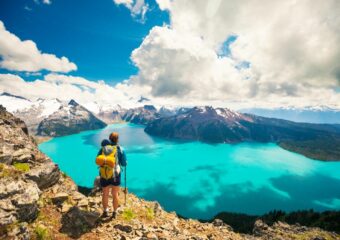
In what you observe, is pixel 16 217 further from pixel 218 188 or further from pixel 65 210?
pixel 218 188

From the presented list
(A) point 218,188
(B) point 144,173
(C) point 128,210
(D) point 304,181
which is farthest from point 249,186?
Result: (C) point 128,210

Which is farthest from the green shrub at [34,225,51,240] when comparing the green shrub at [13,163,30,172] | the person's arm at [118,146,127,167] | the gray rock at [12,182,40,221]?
the green shrub at [13,163,30,172]

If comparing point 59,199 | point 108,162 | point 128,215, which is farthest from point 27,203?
point 128,215

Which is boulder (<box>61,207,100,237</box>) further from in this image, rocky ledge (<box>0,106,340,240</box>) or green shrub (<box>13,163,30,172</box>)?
green shrub (<box>13,163,30,172</box>)

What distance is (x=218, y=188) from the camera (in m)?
144

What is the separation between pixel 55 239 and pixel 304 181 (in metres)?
204

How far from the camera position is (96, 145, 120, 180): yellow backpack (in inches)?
432

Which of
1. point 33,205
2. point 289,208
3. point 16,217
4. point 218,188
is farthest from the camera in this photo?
point 218,188

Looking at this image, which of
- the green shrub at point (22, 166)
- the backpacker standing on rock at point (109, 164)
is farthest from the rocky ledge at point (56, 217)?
the backpacker standing on rock at point (109, 164)

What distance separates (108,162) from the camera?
1100 centimetres

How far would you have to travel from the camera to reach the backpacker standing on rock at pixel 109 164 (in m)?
11.0

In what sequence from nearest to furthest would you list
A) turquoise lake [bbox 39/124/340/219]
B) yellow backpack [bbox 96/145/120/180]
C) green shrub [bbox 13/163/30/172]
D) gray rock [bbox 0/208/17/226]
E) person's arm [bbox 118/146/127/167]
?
gray rock [bbox 0/208/17/226] → yellow backpack [bbox 96/145/120/180] → person's arm [bbox 118/146/127/167] → green shrub [bbox 13/163/30/172] → turquoise lake [bbox 39/124/340/219]

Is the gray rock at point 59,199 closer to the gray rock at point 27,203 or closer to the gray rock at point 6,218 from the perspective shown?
the gray rock at point 27,203

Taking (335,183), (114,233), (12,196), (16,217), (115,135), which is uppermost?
(115,135)
